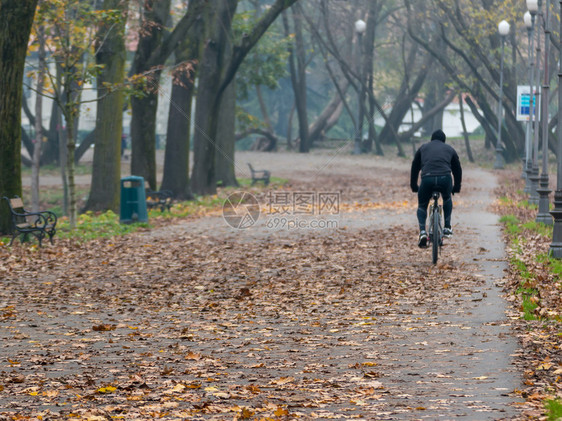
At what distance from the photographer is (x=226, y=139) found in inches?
1484

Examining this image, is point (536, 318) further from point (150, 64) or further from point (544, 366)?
point (150, 64)

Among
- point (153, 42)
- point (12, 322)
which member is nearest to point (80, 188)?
point (153, 42)

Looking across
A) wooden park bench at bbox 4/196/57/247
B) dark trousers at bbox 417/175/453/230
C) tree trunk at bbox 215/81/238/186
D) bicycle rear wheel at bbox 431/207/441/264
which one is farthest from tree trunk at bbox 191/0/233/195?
bicycle rear wheel at bbox 431/207/441/264

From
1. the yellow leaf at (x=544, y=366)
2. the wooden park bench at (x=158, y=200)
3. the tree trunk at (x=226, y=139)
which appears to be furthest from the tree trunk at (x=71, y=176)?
the yellow leaf at (x=544, y=366)

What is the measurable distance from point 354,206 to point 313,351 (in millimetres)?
20580

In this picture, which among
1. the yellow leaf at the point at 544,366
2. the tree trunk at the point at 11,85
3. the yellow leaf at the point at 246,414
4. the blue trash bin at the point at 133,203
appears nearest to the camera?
the yellow leaf at the point at 246,414

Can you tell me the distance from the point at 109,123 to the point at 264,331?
16257 mm

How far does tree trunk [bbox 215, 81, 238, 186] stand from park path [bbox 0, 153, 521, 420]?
56.2 feet

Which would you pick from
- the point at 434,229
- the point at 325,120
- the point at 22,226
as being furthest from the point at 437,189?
the point at 325,120

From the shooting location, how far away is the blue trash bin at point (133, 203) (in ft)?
78.1

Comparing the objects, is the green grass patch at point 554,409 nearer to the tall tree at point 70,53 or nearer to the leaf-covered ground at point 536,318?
the leaf-covered ground at point 536,318

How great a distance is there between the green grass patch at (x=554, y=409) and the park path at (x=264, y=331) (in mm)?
234

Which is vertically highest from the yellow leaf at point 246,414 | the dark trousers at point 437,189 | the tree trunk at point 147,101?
the tree trunk at point 147,101

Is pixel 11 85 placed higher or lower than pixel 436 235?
higher
